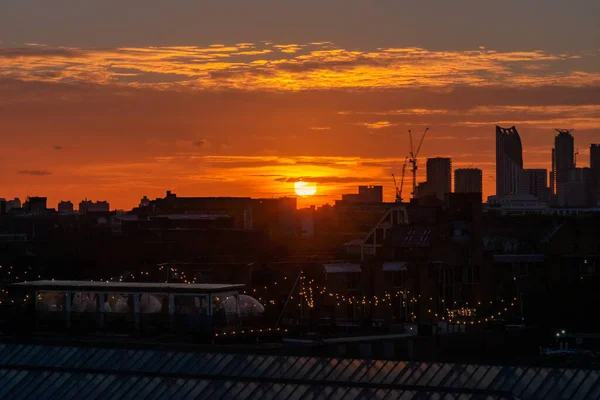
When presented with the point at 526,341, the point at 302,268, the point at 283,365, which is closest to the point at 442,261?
the point at 302,268

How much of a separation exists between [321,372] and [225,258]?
297 feet

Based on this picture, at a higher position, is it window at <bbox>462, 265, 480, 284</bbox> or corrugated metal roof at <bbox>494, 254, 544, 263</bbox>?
corrugated metal roof at <bbox>494, 254, 544, 263</bbox>

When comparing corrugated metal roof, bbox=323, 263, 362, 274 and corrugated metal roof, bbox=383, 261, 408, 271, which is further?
corrugated metal roof, bbox=383, 261, 408, 271

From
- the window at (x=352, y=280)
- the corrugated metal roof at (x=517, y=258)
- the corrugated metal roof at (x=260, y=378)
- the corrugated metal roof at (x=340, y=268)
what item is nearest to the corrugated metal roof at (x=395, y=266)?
the corrugated metal roof at (x=340, y=268)

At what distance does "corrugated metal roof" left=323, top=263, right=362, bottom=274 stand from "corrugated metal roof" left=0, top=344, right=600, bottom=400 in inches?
2767

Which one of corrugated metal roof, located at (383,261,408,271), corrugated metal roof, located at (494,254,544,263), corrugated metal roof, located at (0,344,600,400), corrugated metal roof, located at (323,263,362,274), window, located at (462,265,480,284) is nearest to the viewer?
corrugated metal roof, located at (0,344,600,400)

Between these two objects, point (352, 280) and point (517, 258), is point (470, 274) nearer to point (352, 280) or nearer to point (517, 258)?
point (517, 258)

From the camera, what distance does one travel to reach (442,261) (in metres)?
130

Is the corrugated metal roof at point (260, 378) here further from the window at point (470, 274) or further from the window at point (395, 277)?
the window at point (470, 274)

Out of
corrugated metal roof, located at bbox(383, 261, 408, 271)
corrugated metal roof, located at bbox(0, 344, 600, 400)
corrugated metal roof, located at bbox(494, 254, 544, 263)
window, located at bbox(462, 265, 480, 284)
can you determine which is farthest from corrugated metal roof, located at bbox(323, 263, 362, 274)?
corrugated metal roof, located at bbox(0, 344, 600, 400)

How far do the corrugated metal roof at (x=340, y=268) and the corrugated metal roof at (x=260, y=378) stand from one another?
70.3 meters

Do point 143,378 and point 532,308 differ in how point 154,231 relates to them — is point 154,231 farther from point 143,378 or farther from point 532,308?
point 143,378

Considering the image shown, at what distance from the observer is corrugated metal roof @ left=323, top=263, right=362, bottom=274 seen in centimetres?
12744

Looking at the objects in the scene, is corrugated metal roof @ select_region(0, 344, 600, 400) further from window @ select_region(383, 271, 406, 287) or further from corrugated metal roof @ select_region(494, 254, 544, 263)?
corrugated metal roof @ select_region(494, 254, 544, 263)
